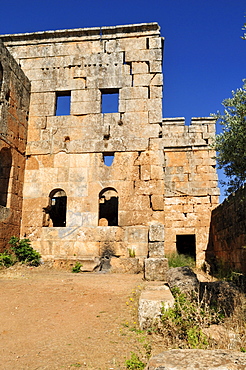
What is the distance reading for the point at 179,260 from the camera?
12711 mm

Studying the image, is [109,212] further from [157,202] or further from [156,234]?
[156,234]

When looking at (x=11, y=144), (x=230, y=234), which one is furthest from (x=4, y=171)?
(x=230, y=234)

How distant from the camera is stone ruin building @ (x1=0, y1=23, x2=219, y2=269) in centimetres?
1086

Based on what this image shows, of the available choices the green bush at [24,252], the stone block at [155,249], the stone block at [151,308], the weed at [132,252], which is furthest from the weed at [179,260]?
the stone block at [151,308]

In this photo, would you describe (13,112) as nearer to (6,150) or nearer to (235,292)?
(6,150)

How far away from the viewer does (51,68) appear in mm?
12633

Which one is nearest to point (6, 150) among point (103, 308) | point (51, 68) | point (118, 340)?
point (51, 68)

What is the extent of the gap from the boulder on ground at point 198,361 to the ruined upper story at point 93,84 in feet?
30.6

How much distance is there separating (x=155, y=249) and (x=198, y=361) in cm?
785

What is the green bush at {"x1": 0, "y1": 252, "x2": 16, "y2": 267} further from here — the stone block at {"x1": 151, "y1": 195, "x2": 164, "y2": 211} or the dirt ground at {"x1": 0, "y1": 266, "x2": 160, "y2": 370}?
the stone block at {"x1": 151, "y1": 195, "x2": 164, "y2": 211}

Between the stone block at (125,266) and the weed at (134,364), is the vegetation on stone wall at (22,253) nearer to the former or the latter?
the stone block at (125,266)

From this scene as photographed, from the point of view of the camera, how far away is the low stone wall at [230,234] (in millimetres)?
9062

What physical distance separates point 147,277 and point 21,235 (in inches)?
201

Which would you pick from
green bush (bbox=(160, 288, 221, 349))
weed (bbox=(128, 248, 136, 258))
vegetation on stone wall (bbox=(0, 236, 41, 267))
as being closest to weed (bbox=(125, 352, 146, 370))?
green bush (bbox=(160, 288, 221, 349))
